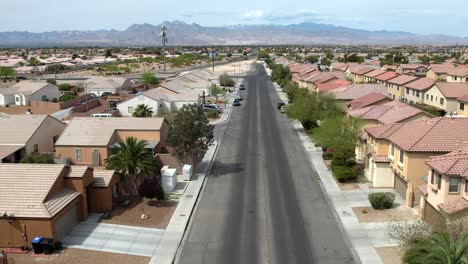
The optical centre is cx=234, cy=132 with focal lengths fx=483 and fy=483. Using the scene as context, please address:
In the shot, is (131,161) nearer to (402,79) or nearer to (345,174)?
(345,174)

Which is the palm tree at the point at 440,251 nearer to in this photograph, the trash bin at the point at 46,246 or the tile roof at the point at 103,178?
the trash bin at the point at 46,246

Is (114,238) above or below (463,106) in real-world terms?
below

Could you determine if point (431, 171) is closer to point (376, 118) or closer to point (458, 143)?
point (458, 143)

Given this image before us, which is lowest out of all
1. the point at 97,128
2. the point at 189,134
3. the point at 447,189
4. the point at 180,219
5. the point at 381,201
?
the point at 180,219

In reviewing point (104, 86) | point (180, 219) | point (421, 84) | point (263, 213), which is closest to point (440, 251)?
point (263, 213)

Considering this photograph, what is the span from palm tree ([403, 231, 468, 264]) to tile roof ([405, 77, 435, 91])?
198 ft

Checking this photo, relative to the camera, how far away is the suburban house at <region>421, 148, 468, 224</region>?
2788 cm

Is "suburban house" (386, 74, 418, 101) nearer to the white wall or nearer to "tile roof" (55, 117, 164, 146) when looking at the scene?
the white wall

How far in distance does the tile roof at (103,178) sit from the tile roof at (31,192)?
7.85 ft

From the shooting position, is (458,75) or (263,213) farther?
(458,75)

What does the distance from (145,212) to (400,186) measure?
19.5 m

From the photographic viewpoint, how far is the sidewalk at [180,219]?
2744 cm

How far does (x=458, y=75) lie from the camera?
96938mm

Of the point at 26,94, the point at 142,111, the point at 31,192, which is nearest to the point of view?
the point at 31,192
